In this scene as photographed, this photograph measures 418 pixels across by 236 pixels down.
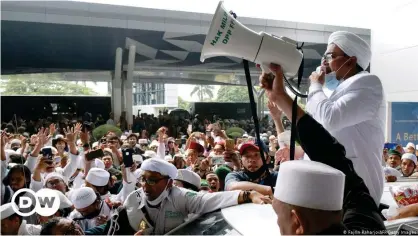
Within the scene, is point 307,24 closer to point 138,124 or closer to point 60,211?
point 138,124

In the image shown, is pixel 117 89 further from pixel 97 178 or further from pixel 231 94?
pixel 97 178

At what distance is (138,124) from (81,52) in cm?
312

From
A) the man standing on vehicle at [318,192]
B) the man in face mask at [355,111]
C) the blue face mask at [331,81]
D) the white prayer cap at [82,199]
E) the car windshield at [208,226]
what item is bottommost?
the white prayer cap at [82,199]

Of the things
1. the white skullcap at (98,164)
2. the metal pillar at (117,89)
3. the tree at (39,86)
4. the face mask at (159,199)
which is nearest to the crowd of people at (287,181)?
the face mask at (159,199)

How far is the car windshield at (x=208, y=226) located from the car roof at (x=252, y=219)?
0.03 meters

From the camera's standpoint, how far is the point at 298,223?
1.03 m

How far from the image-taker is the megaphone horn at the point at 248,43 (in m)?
1.40

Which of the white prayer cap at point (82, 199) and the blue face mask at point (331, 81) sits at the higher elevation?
the blue face mask at point (331, 81)

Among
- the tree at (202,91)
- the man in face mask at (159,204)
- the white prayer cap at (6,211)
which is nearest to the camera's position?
the man in face mask at (159,204)

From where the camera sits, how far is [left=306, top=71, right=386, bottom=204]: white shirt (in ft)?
4.84

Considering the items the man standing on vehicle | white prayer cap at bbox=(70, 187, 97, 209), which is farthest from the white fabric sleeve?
white prayer cap at bbox=(70, 187, 97, 209)

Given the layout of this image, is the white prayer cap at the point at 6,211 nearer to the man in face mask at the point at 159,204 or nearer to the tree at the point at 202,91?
the man in face mask at the point at 159,204

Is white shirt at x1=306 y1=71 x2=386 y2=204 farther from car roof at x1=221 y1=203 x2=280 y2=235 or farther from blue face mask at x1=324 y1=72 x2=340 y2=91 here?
car roof at x1=221 y1=203 x2=280 y2=235

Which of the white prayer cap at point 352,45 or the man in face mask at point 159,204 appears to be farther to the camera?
the man in face mask at point 159,204
